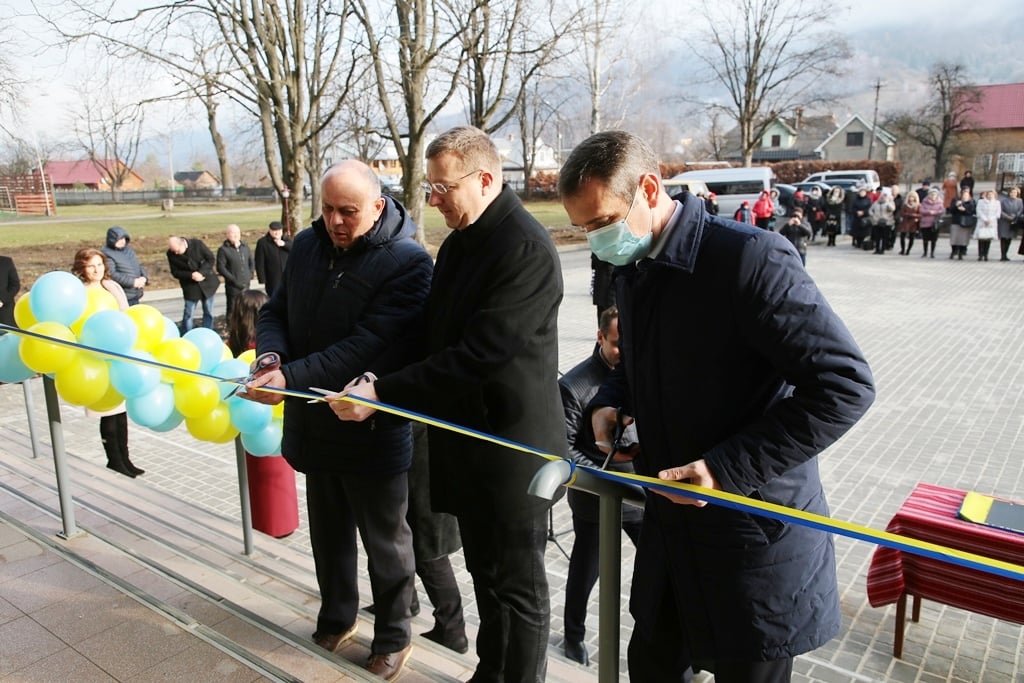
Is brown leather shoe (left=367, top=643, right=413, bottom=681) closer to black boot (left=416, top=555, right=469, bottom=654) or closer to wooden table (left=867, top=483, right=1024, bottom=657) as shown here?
black boot (left=416, top=555, right=469, bottom=654)

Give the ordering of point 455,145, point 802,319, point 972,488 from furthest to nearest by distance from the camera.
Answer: point 972,488, point 455,145, point 802,319

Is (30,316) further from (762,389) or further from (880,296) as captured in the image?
(880,296)

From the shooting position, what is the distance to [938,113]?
53.0 meters

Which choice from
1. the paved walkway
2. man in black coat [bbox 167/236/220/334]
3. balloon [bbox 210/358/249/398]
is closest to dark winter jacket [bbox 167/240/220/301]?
man in black coat [bbox 167/236/220/334]

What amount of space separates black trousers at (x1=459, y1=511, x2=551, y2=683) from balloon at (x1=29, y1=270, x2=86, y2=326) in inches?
112

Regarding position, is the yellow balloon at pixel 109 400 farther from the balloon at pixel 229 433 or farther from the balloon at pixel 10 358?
the balloon at pixel 229 433

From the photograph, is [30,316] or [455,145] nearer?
[455,145]

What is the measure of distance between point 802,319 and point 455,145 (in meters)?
1.23

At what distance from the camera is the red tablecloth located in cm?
331

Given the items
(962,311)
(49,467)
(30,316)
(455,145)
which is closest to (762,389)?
(455,145)

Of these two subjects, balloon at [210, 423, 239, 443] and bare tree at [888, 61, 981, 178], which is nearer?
balloon at [210, 423, 239, 443]

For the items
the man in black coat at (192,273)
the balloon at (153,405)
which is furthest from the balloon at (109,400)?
the man in black coat at (192,273)

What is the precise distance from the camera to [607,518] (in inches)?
72.0

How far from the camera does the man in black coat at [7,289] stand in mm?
7410
